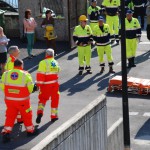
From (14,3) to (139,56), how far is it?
7304 mm

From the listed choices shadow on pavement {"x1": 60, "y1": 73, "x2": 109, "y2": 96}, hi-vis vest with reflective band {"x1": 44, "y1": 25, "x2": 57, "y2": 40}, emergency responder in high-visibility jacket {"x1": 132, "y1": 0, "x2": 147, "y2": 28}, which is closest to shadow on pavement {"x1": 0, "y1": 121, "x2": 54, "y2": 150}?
shadow on pavement {"x1": 60, "y1": 73, "x2": 109, "y2": 96}

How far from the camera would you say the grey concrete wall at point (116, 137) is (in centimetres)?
1159

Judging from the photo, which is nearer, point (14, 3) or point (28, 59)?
point (28, 59)

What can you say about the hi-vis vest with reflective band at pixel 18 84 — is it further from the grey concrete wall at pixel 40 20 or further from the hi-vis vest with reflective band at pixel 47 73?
the grey concrete wall at pixel 40 20

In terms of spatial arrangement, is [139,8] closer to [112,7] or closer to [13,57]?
[112,7]

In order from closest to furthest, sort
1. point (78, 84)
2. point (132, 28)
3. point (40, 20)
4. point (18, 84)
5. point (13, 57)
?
point (18, 84), point (13, 57), point (78, 84), point (132, 28), point (40, 20)

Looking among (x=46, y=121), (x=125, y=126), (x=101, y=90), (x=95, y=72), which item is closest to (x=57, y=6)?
(x=95, y=72)

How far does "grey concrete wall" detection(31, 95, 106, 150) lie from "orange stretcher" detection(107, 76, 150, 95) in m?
5.66

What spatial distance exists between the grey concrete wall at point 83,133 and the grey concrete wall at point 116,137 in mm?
468

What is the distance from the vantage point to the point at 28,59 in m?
21.2

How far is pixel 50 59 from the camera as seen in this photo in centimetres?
1370

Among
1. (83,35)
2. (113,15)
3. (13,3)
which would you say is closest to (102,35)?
(83,35)

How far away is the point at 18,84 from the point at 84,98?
4211 millimetres

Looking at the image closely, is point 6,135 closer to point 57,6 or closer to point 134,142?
point 134,142
